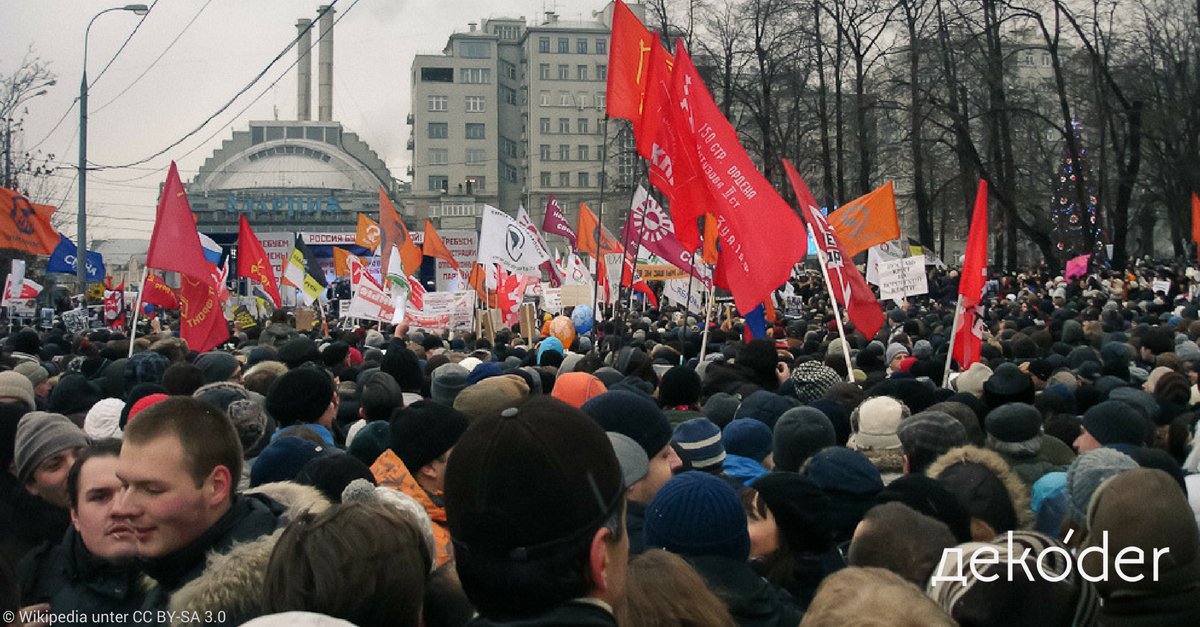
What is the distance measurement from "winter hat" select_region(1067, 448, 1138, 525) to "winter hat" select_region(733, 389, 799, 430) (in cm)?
201

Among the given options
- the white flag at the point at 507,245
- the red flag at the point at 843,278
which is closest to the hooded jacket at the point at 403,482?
the red flag at the point at 843,278

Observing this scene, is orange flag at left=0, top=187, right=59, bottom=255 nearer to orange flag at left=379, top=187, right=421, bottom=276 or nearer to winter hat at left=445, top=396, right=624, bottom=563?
orange flag at left=379, top=187, right=421, bottom=276

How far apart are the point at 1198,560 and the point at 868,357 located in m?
6.23

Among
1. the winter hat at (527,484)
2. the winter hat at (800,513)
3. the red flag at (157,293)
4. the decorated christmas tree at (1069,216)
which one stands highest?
the decorated christmas tree at (1069,216)

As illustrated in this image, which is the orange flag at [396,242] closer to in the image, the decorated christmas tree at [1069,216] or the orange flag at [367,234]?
the orange flag at [367,234]

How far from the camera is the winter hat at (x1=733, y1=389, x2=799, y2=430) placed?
553 cm

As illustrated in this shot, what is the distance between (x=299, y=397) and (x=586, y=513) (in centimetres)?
377

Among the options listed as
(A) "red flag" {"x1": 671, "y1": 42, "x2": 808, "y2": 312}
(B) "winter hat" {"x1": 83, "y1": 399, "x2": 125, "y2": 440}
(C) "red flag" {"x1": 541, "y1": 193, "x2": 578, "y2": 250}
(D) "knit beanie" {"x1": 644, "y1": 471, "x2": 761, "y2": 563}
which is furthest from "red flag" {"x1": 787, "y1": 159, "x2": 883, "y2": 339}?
(C) "red flag" {"x1": 541, "y1": 193, "x2": 578, "y2": 250}

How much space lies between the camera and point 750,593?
9.02ft

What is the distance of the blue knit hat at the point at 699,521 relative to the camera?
2830 mm

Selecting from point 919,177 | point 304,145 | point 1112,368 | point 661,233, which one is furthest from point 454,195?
point 1112,368

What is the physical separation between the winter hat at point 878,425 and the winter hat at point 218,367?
14.5ft

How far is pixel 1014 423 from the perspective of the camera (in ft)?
16.0

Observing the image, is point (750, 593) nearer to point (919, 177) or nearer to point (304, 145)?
point (919, 177)
